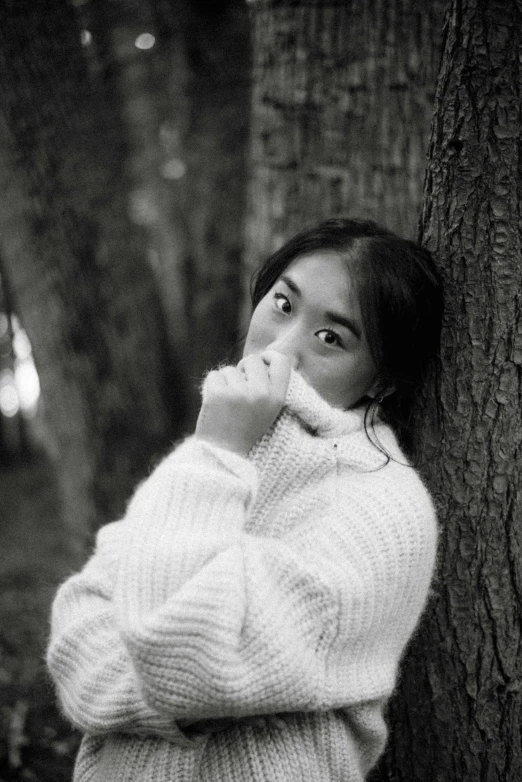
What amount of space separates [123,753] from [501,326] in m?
1.45

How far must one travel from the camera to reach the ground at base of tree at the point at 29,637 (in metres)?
3.25

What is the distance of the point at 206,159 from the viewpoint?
578 centimetres

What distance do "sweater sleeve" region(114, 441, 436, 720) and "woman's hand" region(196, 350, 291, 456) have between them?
0.05m

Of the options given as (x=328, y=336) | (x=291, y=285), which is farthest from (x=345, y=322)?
(x=291, y=285)

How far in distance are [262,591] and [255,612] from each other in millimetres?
46

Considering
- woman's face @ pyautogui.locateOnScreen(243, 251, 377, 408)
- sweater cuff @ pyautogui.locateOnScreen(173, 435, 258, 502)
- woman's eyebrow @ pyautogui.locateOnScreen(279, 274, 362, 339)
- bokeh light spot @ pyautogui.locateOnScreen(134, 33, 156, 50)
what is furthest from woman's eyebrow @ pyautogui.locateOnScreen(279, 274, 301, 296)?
bokeh light spot @ pyautogui.locateOnScreen(134, 33, 156, 50)

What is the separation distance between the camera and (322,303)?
1.91m

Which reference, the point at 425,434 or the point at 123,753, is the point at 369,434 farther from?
the point at 123,753

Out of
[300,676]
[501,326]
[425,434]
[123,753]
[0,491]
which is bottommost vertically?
[0,491]

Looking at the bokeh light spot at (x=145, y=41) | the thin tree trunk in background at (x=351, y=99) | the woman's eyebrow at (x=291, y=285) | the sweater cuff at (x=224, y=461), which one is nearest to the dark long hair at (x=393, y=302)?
the woman's eyebrow at (x=291, y=285)

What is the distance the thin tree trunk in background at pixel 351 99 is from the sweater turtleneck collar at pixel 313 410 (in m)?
1.43

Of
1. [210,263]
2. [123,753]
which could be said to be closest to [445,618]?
[123,753]

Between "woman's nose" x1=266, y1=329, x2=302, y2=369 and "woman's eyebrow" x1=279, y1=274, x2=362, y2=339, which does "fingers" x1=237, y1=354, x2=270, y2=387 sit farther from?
"woman's eyebrow" x1=279, y1=274, x2=362, y2=339

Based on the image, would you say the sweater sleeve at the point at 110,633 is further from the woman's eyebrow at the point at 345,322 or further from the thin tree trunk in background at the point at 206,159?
the thin tree trunk in background at the point at 206,159
